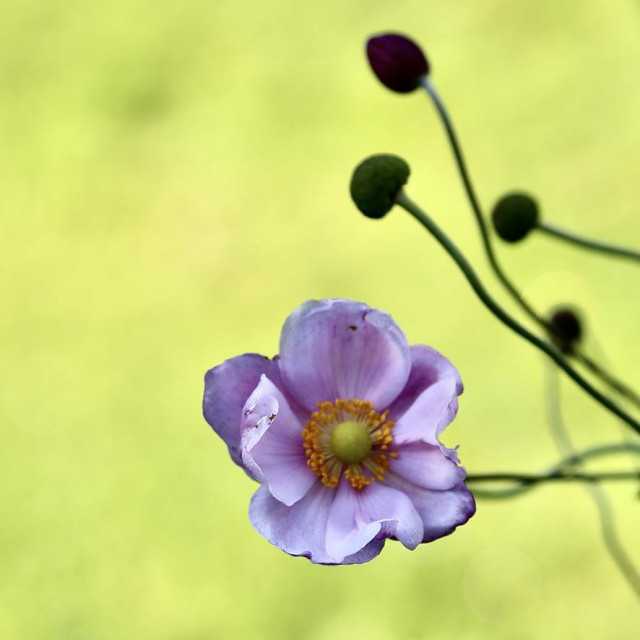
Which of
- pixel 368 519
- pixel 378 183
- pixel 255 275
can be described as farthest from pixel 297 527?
pixel 255 275

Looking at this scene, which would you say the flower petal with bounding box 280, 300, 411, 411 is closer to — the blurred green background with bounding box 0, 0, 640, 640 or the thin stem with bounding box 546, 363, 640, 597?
the thin stem with bounding box 546, 363, 640, 597

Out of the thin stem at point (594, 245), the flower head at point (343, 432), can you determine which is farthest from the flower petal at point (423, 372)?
the thin stem at point (594, 245)

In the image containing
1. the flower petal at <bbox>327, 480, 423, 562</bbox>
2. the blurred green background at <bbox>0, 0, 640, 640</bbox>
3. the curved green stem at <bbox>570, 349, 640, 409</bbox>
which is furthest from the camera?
the blurred green background at <bbox>0, 0, 640, 640</bbox>

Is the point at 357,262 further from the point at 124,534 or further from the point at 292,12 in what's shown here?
the point at 292,12

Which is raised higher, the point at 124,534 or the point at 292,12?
the point at 292,12

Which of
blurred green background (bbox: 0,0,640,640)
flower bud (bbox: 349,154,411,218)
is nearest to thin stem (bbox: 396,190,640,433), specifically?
flower bud (bbox: 349,154,411,218)

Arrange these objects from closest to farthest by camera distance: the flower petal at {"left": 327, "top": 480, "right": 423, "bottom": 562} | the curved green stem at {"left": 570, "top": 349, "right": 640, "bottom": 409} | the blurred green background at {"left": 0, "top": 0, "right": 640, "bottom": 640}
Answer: the flower petal at {"left": 327, "top": 480, "right": 423, "bottom": 562}, the curved green stem at {"left": 570, "top": 349, "right": 640, "bottom": 409}, the blurred green background at {"left": 0, "top": 0, "right": 640, "bottom": 640}

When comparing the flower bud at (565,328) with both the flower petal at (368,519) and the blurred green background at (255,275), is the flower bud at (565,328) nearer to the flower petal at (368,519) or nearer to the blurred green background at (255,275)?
the flower petal at (368,519)

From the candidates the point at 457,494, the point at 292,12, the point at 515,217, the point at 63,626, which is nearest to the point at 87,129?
the point at 292,12
